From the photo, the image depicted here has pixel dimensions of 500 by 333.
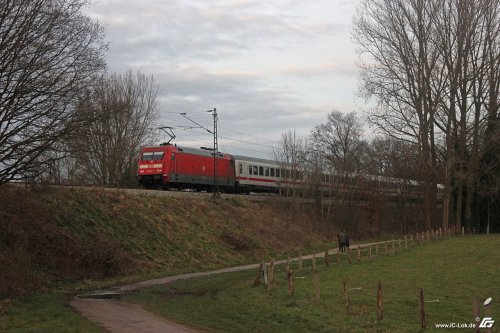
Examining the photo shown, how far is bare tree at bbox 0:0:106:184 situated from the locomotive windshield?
18547mm

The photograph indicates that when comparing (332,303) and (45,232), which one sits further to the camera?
(45,232)

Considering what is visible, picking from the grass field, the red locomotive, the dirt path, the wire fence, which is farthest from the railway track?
the wire fence

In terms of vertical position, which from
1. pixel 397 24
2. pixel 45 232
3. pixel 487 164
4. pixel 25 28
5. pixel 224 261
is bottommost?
pixel 224 261

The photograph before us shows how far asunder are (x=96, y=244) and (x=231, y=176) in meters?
25.1

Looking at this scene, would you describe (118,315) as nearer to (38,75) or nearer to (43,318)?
(43,318)

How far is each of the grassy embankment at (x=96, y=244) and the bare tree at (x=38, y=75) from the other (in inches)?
146

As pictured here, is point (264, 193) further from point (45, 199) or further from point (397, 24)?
point (45, 199)

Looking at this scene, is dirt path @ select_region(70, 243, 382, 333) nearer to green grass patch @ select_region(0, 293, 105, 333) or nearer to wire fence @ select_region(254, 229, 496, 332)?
green grass patch @ select_region(0, 293, 105, 333)

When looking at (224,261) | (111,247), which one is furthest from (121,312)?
(224,261)

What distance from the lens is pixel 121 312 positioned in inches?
637

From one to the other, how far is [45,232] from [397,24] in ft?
108

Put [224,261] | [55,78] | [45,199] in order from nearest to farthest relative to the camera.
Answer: [55,78] < [45,199] < [224,261]

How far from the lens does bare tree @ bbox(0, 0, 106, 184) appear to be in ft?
63.1

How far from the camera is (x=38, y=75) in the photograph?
789 inches
